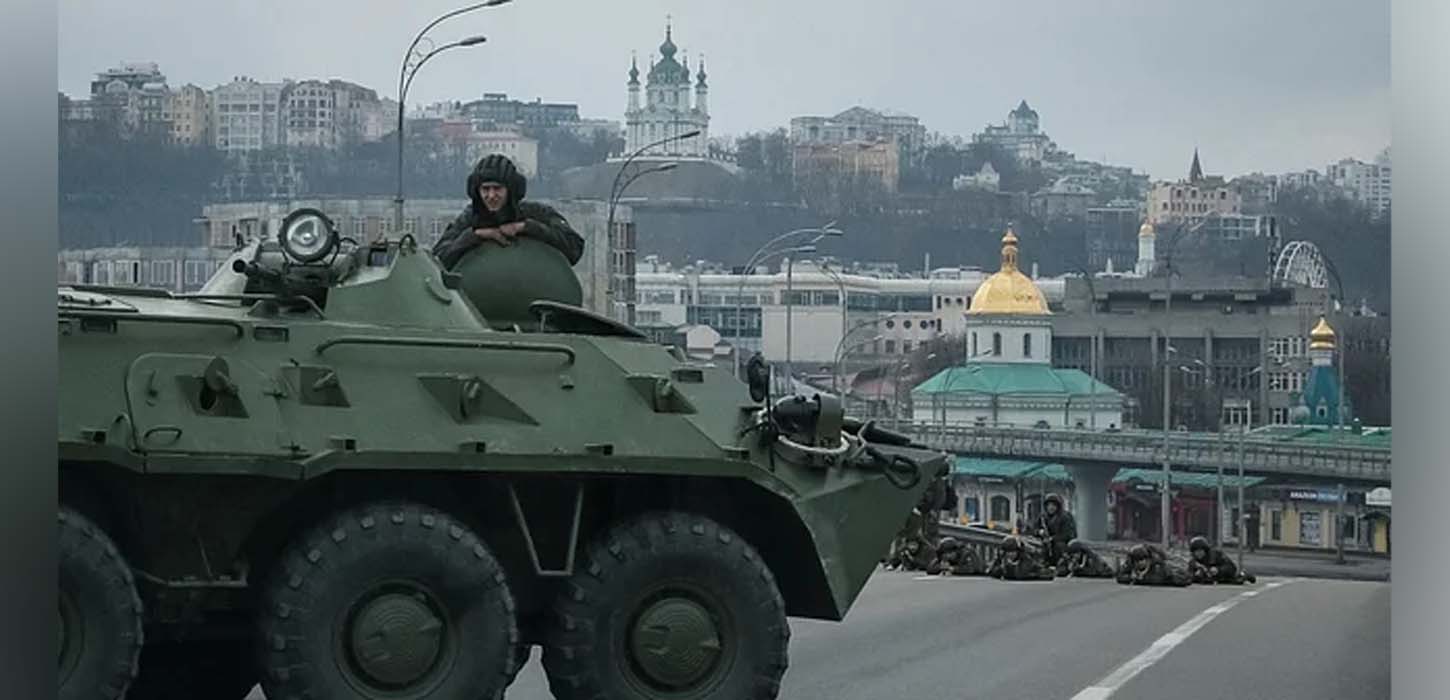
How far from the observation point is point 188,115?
37.3 ft

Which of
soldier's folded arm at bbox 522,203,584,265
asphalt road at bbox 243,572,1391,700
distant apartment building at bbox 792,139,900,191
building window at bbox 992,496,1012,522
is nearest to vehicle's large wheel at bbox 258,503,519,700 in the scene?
asphalt road at bbox 243,572,1391,700

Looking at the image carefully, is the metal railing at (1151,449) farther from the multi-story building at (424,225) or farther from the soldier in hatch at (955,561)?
the multi-story building at (424,225)

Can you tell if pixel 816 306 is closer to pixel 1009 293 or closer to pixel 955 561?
pixel 1009 293

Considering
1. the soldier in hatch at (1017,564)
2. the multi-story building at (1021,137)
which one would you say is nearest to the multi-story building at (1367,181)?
the multi-story building at (1021,137)

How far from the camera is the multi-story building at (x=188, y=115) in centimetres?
1133

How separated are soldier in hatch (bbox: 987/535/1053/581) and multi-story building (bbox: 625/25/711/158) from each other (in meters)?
2.52

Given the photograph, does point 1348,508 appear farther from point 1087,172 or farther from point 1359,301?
point 1087,172

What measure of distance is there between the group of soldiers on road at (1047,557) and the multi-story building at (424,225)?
160 cm

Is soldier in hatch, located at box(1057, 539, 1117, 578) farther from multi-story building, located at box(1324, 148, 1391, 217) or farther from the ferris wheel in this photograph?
multi-story building, located at box(1324, 148, 1391, 217)

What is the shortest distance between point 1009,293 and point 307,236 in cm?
295

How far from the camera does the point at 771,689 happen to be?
433 inches

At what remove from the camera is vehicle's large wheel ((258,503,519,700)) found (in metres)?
10.2
